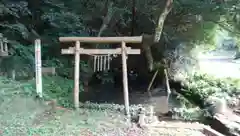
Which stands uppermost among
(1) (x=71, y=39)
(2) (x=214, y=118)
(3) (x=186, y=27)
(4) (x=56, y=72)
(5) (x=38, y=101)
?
(3) (x=186, y=27)

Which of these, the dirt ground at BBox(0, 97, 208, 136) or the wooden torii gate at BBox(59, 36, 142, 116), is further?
the wooden torii gate at BBox(59, 36, 142, 116)

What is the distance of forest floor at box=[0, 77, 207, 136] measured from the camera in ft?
15.8

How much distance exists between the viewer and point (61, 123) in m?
5.29

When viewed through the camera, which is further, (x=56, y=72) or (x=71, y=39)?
(x=56, y=72)

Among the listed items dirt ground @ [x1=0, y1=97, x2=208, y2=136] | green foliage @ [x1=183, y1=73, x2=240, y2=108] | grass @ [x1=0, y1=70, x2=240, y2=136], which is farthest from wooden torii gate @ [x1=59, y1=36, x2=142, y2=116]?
green foliage @ [x1=183, y1=73, x2=240, y2=108]

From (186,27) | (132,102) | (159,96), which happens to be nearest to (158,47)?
(186,27)

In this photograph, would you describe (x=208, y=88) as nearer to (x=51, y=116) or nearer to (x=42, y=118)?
(x=51, y=116)

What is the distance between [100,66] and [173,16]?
4.50 meters

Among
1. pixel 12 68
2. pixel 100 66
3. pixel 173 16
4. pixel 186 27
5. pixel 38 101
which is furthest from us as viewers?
pixel 186 27

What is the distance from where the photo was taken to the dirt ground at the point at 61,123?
4.78 metres

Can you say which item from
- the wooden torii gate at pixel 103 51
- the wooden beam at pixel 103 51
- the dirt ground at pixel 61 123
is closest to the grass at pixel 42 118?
the dirt ground at pixel 61 123

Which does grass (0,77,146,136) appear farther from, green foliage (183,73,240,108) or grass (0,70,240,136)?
green foliage (183,73,240,108)

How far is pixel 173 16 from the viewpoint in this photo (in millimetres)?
10570

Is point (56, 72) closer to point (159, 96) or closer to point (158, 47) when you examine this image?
point (159, 96)
